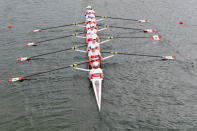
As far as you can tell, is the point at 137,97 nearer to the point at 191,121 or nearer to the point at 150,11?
the point at 191,121

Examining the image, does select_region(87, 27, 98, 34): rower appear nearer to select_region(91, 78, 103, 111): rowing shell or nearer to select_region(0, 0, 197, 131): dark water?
select_region(0, 0, 197, 131): dark water

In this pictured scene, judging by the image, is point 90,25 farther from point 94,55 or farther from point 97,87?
point 97,87

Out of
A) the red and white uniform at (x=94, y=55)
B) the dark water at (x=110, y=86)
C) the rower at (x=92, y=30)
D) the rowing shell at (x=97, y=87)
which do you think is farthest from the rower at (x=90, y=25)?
the rowing shell at (x=97, y=87)

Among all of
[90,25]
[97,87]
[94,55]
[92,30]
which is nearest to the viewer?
[97,87]

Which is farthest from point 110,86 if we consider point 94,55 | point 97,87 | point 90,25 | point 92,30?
point 90,25

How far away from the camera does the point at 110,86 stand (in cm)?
1811

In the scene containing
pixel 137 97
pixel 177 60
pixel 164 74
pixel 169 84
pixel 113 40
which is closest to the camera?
pixel 137 97

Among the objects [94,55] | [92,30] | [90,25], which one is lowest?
[94,55]

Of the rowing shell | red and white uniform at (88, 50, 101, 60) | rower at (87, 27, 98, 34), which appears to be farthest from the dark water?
rower at (87, 27, 98, 34)

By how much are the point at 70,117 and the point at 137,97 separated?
20.2 feet

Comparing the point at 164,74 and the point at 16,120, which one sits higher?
the point at 164,74

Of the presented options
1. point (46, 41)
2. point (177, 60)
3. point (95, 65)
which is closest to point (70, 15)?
point (46, 41)

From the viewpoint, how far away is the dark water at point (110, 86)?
14680 mm

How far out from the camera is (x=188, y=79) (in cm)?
1864
